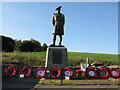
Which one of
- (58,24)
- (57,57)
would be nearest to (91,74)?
(57,57)

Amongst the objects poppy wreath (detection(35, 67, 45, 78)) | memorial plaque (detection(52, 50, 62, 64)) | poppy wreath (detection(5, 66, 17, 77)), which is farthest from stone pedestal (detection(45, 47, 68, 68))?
poppy wreath (detection(5, 66, 17, 77))

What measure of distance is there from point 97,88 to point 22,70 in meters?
4.52

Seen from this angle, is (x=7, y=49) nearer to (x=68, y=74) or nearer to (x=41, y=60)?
(x=41, y=60)

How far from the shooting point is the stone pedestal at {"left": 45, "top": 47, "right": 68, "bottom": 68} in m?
13.2

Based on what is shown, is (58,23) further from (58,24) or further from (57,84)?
(57,84)

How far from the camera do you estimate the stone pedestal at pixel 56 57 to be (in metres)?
13.2

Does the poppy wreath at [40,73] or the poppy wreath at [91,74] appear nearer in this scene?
the poppy wreath at [40,73]

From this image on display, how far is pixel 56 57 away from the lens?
1342cm

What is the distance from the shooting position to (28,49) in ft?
196

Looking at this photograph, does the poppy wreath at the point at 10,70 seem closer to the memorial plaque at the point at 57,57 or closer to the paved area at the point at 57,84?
the paved area at the point at 57,84

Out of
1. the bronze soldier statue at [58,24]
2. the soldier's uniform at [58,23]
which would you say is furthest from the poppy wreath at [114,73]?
the soldier's uniform at [58,23]

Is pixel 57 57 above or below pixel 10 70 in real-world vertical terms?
above

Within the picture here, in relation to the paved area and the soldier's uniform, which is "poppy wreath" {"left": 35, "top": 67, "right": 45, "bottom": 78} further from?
the soldier's uniform

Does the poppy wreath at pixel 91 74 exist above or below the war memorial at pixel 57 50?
below
